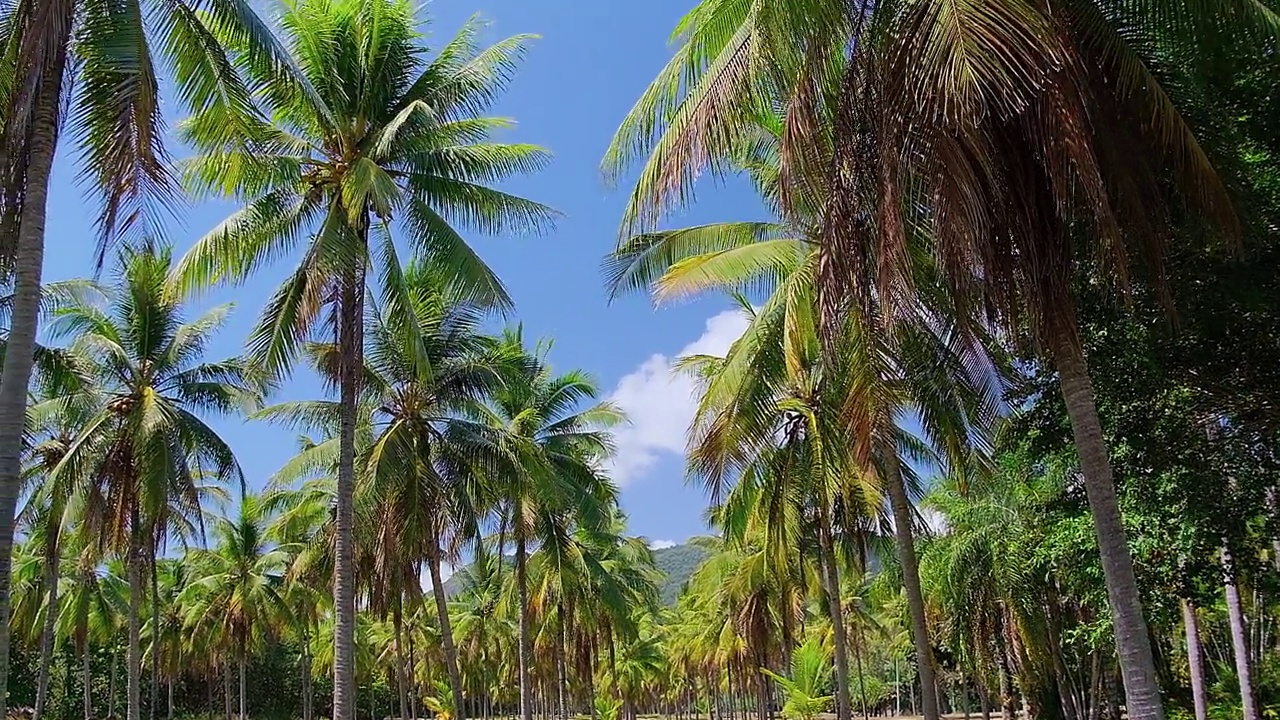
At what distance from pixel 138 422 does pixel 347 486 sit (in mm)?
6899

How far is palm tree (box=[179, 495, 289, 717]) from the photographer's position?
33.1 metres

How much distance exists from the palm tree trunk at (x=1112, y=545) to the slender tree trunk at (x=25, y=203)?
7871 mm

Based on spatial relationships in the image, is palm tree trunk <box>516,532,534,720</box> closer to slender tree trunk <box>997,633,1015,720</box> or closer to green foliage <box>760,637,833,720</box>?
green foliage <box>760,637,833,720</box>

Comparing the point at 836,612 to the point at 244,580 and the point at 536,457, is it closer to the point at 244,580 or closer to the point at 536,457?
the point at 536,457

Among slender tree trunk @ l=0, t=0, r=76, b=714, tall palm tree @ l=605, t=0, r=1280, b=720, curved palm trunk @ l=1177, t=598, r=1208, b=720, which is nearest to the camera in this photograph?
tall palm tree @ l=605, t=0, r=1280, b=720

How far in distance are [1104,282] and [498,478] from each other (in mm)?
13362

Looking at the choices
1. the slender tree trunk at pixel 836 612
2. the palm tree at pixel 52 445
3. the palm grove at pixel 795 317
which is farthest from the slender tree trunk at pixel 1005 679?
the palm tree at pixel 52 445

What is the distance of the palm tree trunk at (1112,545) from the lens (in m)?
5.94

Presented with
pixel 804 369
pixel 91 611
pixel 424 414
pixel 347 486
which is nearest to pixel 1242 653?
pixel 804 369

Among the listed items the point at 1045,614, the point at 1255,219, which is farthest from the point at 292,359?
the point at 1045,614

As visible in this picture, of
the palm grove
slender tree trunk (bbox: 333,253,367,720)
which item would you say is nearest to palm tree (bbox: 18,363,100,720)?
the palm grove

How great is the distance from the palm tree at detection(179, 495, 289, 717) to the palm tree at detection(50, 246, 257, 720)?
46.3ft

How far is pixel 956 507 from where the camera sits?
2122 cm

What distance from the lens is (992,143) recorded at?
6531 mm
